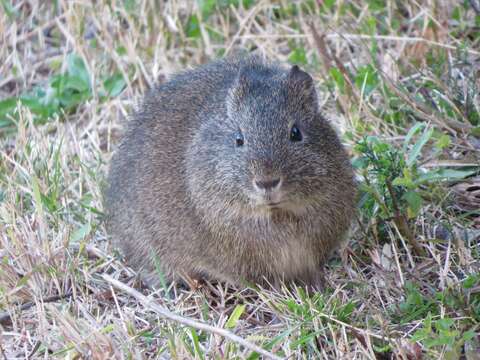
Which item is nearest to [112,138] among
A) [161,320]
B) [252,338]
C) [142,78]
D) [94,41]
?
[142,78]

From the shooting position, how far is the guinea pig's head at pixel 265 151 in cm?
455

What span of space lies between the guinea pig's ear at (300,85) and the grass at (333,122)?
433 mm

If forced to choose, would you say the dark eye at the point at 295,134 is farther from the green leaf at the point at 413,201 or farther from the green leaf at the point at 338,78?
the green leaf at the point at 338,78

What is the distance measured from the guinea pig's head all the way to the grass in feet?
1.37

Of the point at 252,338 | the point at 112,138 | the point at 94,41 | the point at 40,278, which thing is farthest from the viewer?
the point at 94,41

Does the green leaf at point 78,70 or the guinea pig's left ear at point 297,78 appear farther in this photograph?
the green leaf at point 78,70

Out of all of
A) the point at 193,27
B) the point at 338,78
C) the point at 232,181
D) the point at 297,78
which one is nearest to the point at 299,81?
the point at 297,78

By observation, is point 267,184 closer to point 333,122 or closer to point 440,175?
point 440,175

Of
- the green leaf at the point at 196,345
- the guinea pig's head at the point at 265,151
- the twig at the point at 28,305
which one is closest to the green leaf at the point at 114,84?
the guinea pig's head at the point at 265,151

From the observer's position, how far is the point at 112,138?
690 cm

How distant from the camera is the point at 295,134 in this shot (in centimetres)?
477

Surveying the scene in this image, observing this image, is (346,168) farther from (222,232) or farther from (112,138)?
(112,138)

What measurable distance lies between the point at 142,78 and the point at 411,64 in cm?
215

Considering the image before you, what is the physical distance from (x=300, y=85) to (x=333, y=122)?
5.30 feet
